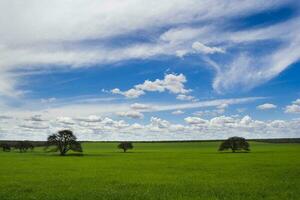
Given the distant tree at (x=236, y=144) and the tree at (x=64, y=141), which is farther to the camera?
the distant tree at (x=236, y=144)

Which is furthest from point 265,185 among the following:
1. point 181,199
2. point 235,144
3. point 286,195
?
point 235,144

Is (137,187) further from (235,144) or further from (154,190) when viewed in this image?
(235,144)

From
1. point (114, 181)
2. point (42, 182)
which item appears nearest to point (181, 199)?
point (114, 181)

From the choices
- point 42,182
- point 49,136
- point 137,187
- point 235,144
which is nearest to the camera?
point 137,187

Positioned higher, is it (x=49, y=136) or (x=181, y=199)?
(x=49, y=136)

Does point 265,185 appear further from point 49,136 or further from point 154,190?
point 49,136

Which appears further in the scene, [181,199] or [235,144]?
[235,144]

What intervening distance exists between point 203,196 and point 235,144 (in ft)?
353

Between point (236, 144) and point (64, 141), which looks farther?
point (236, 144)

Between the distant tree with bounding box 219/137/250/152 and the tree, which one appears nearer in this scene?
the tree

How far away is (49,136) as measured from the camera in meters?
109

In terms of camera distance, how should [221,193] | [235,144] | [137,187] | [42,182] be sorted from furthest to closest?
[235,144], [42,182], [137,187], [221,193]

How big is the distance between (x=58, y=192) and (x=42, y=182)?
310 inches

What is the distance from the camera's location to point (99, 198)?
2441cm
